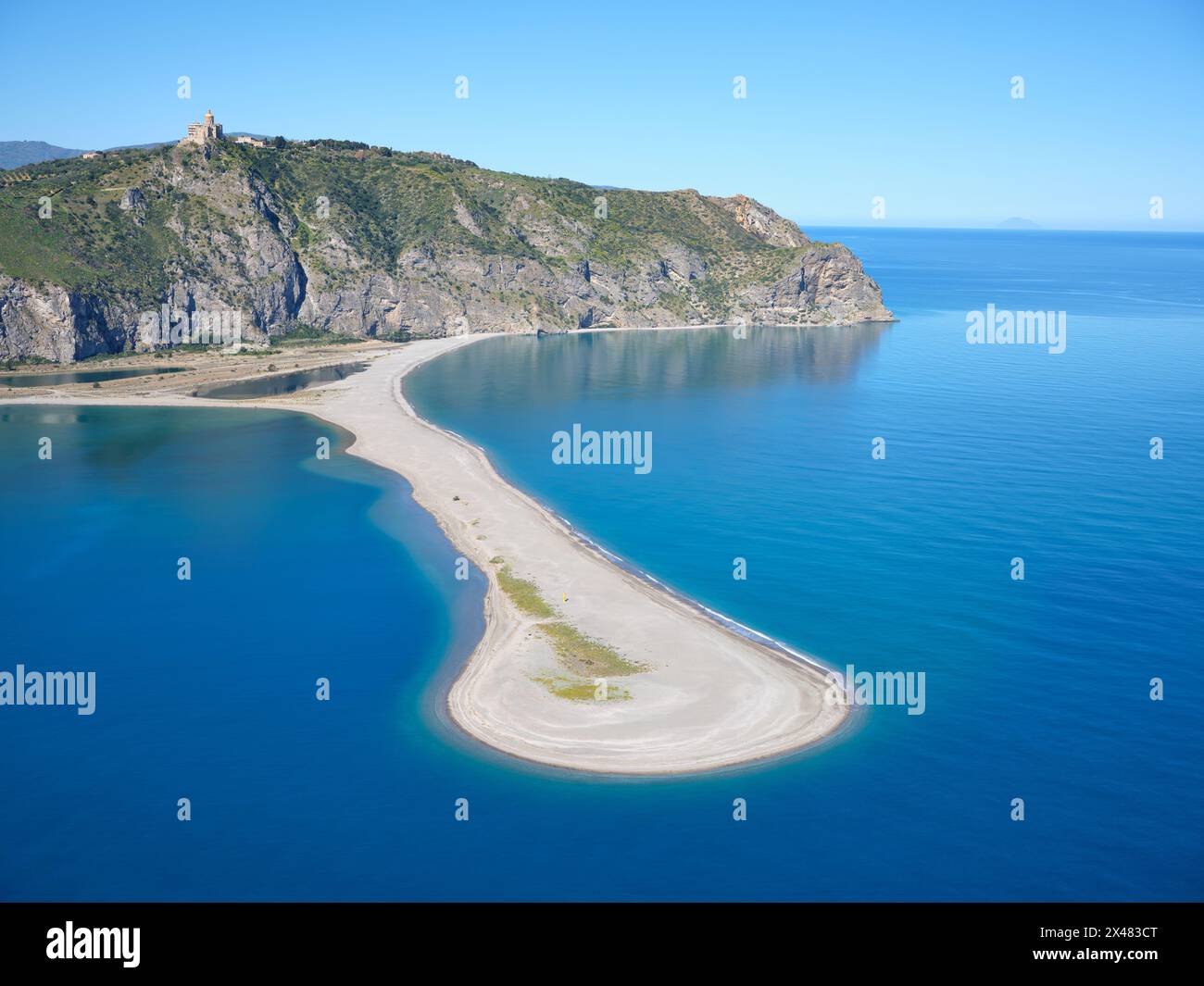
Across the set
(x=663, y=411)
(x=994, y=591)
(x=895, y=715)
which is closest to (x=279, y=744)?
(x=895, y=715)

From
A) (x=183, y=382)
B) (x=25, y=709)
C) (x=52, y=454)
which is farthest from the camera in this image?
(x=183, y=382)

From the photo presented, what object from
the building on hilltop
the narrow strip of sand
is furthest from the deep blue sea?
the building on hilltop

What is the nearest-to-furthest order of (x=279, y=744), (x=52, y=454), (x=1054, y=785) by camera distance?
(x=1054, y=785) → (x=279, y=744) → (x=52, y=454)

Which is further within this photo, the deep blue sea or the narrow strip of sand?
the narrow strip of sand

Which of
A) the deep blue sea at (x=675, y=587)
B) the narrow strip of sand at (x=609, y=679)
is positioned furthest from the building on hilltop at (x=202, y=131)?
the narrow strip of sand at (x=609, y=679)

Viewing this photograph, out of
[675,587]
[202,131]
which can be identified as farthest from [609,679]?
[202,131]

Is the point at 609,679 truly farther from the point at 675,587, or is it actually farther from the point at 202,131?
the point at 202,131

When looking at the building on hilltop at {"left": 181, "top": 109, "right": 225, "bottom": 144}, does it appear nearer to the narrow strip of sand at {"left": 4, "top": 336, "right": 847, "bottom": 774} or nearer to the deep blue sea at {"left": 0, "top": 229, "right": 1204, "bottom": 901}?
the deep blue sea at {"left": 0, "top": 229, "right": 1204, "bottom": 901}

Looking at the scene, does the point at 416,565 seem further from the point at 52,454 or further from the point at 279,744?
the point at 52,454
